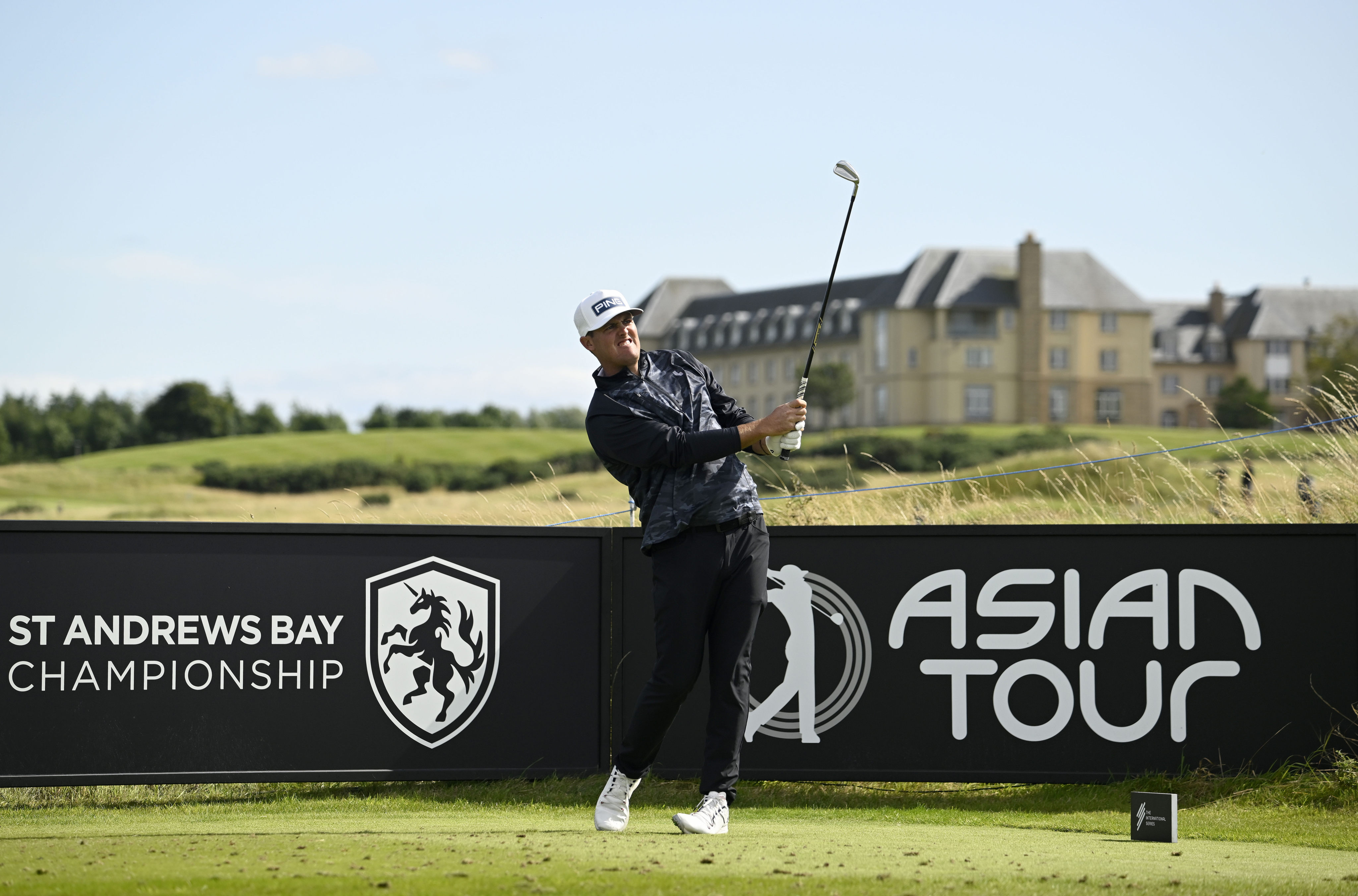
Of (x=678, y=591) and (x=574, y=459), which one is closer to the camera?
(x=678, y=591)

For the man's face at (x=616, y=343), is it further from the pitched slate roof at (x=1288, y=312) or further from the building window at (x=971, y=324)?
the pitched slate roof at (x=1288, y=312)

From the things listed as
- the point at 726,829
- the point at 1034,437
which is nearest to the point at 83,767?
the point at 726,829

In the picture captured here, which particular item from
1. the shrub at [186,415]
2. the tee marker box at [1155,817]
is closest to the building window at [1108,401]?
the shrub at [186,415]

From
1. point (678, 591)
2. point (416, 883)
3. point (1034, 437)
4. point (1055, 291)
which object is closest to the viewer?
point (416, 883)

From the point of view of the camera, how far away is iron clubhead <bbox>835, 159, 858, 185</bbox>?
616 centimetres

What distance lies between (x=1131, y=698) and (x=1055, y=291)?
94.0 meters

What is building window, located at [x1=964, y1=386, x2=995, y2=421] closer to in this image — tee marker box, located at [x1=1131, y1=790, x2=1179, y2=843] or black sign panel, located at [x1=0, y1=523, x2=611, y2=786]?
black sign panel, located at [x1=0, y1=523, x2=611, y2=786]

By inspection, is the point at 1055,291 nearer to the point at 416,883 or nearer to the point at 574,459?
the point at 574,459

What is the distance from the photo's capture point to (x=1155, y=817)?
5664 millimetres

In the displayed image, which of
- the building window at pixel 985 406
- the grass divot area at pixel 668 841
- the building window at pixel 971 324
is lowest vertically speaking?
the grass divot area at pixel 668 841

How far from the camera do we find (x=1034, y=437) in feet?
242

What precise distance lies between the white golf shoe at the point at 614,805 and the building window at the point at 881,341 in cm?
9417

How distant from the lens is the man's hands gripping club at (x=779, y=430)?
5273mm

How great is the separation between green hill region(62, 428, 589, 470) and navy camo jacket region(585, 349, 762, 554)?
67958 millimetres
